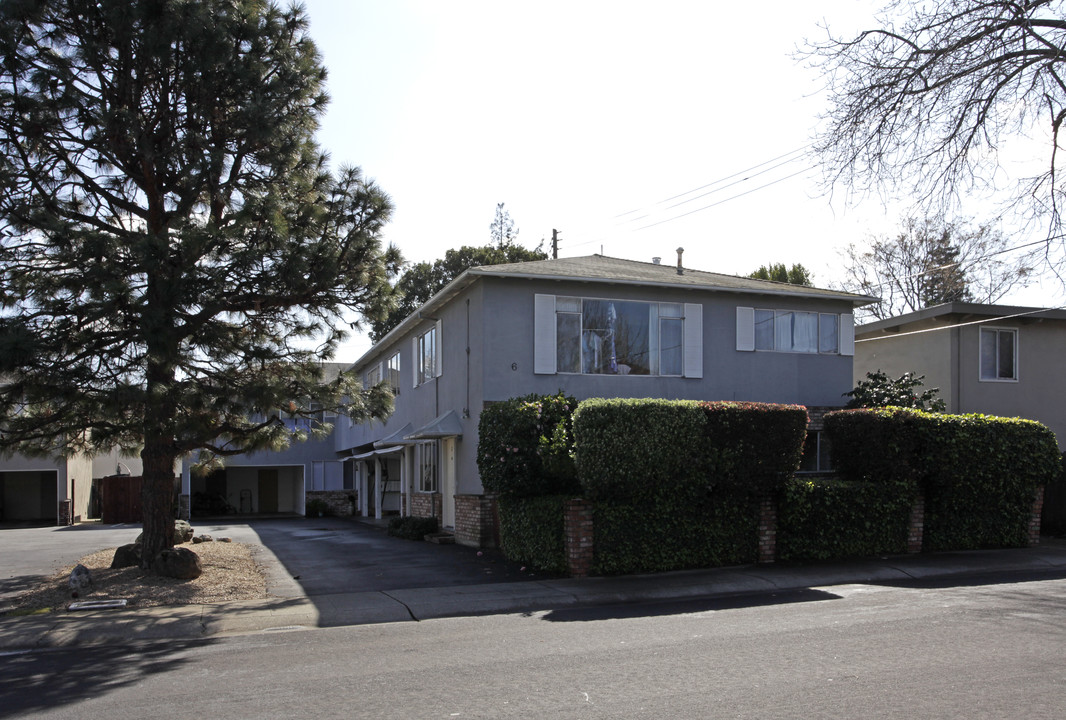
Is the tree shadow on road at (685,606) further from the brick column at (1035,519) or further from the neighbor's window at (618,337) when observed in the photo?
A: the neighbor's window at (618,337)

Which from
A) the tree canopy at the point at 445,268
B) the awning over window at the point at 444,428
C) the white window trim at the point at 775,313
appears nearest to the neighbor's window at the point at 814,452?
the white window trim at the point at 775,313

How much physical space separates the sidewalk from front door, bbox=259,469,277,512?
31.2 m

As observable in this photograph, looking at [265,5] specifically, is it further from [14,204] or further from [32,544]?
[32,544]

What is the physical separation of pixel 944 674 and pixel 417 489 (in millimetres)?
18359

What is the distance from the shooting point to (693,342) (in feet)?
65.9

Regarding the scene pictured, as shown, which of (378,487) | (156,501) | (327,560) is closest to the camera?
(156,501)

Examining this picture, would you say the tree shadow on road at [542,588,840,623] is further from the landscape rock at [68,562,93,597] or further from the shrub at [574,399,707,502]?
the landscape rock at [68,562,93,597]

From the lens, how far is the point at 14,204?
1229 cm

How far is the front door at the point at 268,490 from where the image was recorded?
4225 cm

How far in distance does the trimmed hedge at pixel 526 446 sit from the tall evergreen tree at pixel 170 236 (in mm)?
2571

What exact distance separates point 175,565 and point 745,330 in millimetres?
13288

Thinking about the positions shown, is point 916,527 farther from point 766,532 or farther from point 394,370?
point 394,370

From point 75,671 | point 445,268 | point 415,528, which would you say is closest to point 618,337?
point 415,528

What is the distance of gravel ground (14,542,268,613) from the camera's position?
12070 millimetres
